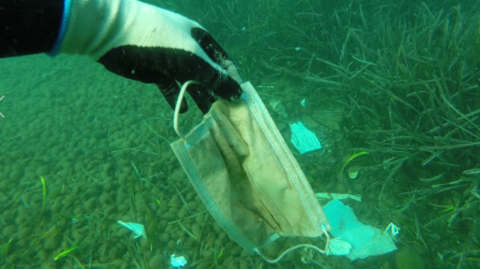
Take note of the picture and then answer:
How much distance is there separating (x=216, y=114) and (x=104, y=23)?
0.64m

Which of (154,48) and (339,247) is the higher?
(154,48)

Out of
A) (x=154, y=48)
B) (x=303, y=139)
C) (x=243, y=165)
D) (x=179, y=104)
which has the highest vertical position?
(x=154, y=48)

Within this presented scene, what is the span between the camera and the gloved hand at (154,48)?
124 cm

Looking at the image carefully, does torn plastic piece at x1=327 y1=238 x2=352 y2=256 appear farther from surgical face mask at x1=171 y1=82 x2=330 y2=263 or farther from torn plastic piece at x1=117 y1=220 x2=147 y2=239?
torn plastic piece at x1=117 y1=220 x2=147 y2=239

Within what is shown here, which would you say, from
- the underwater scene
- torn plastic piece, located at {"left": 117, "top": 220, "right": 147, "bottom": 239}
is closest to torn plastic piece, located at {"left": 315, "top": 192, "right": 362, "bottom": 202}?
the underwater scene

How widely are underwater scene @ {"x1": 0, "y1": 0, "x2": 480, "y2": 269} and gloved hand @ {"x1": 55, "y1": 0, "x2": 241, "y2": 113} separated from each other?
621 mm

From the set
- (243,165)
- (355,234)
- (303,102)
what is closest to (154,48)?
(243,165)

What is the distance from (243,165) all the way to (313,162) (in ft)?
5.57

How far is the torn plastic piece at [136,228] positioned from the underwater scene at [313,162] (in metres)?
0.03

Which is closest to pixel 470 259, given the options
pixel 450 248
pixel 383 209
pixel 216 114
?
pixel 450 248

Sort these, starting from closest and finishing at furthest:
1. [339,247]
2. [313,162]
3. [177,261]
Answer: [339,247] < [177,261] < [313,162]

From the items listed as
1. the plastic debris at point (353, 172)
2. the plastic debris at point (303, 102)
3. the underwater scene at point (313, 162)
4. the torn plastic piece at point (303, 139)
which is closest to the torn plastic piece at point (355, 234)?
the underwater scene at point (313, 162)

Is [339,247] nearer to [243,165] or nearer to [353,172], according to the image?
[353,172]

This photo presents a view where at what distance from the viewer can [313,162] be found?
309 cm
